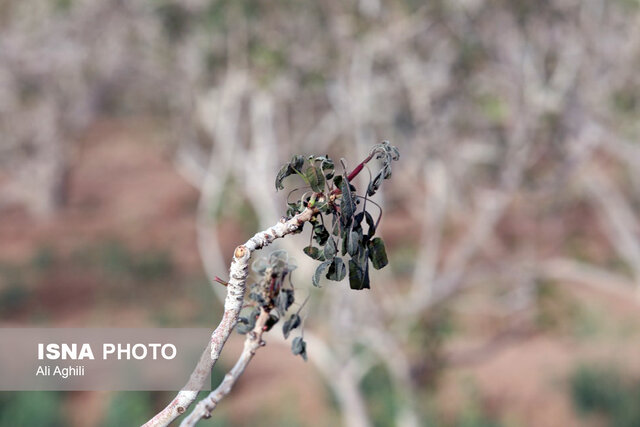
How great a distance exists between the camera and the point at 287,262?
1.22 metres

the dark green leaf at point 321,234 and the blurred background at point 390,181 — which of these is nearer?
the dark green leaf at point 321,234

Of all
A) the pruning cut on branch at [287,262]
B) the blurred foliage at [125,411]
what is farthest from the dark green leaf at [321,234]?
the blurred foliage at [125,411]

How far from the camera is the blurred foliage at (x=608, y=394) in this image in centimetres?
520

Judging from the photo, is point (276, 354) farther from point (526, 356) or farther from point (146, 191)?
point (146, 191)

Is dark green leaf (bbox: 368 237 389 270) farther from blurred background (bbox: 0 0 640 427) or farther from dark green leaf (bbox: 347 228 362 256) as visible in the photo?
blurred background (bbox: 0 0 640 427)

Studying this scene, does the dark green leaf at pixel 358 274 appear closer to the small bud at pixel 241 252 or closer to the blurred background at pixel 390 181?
the small bud at pixel 241 252

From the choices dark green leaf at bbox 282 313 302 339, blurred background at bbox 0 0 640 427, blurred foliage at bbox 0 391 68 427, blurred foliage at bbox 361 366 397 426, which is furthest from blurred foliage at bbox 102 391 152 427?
dark green leaf at bbox 282 313 302 339

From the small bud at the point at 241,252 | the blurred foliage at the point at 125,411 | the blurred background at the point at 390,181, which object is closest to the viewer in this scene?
the small bud at the point at 241,252

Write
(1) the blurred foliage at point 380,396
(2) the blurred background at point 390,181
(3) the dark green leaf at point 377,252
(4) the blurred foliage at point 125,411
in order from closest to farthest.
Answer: (3) the dark green leaf at point 377,252, (4) the blurred foliage at point 125,411, (2) the blurred background at point 390,181, (1) the blurred foliage at point 380,396

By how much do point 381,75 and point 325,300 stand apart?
184 cm

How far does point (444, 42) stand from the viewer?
589 centimetres

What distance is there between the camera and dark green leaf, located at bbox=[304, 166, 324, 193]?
118 centimetres

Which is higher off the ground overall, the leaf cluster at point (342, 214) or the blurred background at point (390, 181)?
the blurred background at point (390, 181)

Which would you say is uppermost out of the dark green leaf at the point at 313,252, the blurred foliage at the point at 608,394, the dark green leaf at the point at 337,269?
the blurred foliage at the point at 608,394
